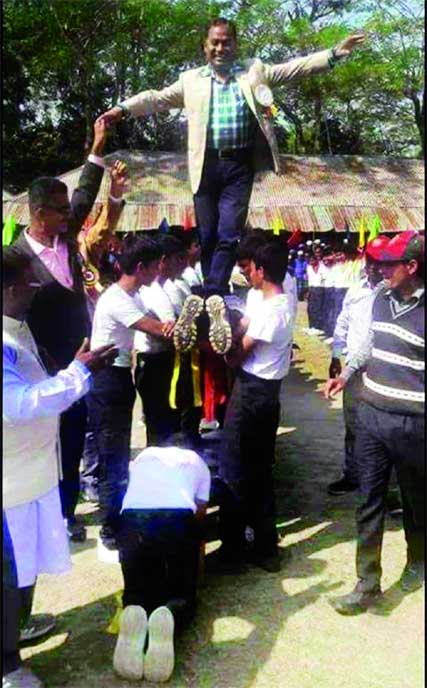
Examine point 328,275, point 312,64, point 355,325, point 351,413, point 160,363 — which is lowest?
point 328,275

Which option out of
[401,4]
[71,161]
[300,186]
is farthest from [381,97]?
[401,4]

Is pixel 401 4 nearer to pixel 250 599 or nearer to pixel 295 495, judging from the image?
pixel 295 495

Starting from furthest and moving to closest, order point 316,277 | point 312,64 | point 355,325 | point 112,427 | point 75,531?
point 316,277 < point 355,325 < point 75,531 < point 112,427 < point 312,64

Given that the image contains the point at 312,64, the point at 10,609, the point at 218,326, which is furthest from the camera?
the point at 312,64

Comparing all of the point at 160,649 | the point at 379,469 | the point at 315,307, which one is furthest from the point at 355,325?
the point at 315,307

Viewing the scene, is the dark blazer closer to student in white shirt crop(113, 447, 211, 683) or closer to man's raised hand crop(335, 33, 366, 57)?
student in white shirt crop(113, 447, 211, 683)

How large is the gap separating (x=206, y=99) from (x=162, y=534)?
7.06 ft

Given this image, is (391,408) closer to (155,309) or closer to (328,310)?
(155,309)

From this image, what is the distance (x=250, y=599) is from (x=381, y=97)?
20.3m

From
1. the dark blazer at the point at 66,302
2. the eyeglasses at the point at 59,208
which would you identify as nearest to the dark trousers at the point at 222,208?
the dark blazer at the point at 66,302

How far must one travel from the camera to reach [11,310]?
266cm

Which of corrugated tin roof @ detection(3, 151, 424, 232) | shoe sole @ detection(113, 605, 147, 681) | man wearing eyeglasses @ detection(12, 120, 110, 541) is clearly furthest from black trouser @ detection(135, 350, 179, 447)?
corrugated tin roof @ detection(3, 151, 424, 232)

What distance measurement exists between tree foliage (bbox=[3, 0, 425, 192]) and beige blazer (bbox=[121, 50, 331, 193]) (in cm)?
994

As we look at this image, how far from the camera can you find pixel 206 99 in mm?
3879
